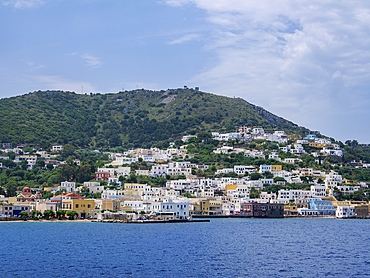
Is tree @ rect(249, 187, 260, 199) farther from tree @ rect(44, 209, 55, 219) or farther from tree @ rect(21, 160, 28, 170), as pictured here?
tree @ rect(21, 160, 28, 170)

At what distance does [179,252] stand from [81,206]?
50.9 meters

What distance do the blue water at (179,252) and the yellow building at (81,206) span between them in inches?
775

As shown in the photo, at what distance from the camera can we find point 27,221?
95125mm

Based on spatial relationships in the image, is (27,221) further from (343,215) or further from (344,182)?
(344,182)

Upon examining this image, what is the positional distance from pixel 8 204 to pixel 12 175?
40.6 metres

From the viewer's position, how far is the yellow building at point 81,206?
3922 inches

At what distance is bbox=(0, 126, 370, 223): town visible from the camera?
335ft

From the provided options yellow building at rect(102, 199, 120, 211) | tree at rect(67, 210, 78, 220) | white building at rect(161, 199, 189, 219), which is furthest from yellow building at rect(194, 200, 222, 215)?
tree at rect(67, 210, 78, 220)

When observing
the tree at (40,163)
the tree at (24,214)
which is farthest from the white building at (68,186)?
the tree at (40,163)

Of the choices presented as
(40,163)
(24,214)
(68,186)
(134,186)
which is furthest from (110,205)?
(40,163)

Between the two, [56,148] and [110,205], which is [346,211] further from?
[56,148]

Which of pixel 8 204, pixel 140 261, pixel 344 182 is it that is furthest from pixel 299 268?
pixel 344 182

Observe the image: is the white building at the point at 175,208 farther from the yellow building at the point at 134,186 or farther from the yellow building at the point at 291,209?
the yellow building at the point at 291,209

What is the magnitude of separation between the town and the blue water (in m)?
22.0
